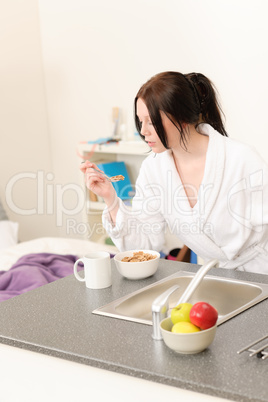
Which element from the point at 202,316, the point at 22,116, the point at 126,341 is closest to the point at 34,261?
the point at 126,341

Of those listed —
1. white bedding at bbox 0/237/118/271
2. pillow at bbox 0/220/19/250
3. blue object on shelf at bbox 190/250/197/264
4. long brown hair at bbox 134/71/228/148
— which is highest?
long brown hair at bbox 134/71/228/148

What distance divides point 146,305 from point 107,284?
135 millimetres

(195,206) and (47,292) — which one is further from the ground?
(195,206)

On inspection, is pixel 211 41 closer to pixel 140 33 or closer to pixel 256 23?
pixel 256 23

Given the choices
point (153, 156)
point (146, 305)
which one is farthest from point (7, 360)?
point (153, 156)

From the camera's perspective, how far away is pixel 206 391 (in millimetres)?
1075

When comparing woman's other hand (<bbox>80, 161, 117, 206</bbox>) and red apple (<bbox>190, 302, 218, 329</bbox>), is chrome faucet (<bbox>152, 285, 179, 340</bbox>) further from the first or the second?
woman's other hand (<bbox>80, 161, 117, 206</bbox>)

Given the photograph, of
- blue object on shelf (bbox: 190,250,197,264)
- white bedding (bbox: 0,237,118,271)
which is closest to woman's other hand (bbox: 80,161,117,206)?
white bedding (bbox: 0,237,118,271)

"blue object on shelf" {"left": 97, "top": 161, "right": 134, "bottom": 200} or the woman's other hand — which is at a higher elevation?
the woman's other hand

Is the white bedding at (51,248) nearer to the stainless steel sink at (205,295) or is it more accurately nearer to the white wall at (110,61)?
the white wall at (110,61)

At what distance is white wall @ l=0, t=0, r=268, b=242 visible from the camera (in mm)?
3383

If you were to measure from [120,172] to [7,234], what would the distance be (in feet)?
2.90

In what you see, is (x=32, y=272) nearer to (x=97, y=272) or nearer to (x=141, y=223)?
(x=141, y=223)

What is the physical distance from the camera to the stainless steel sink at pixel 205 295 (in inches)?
61.8
